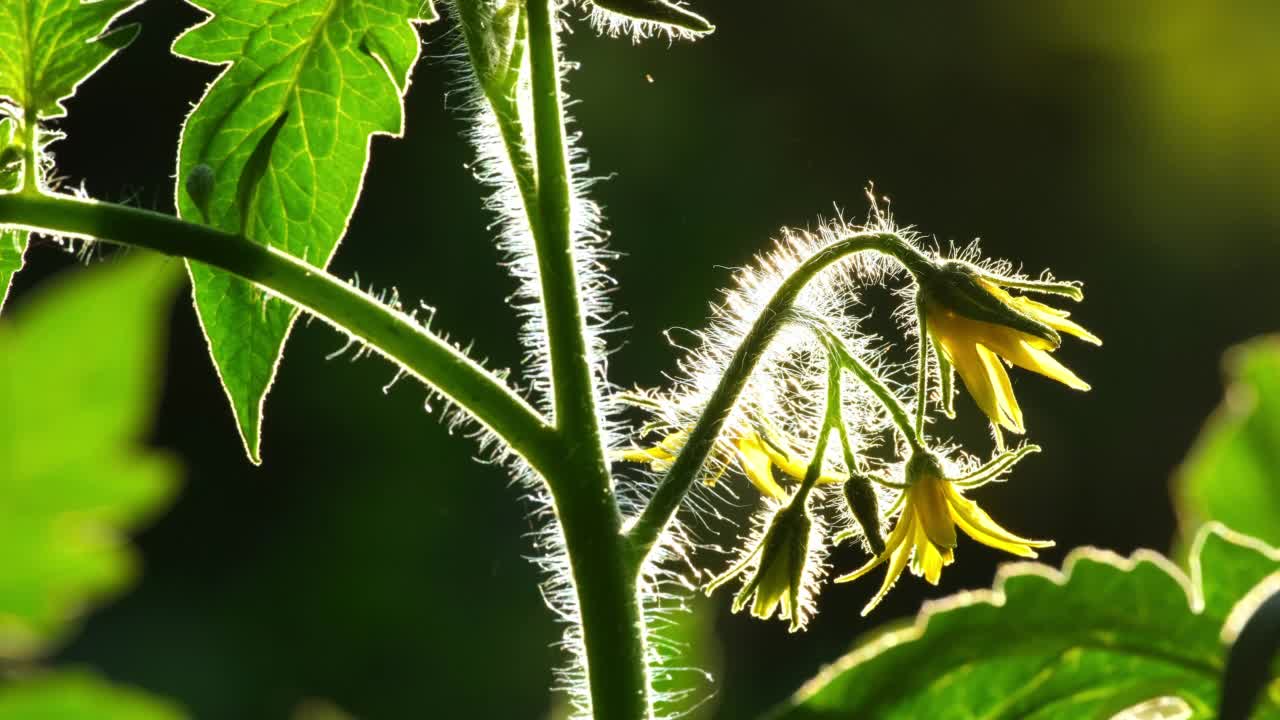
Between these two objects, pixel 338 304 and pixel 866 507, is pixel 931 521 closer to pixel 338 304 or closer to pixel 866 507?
pixel 866 507

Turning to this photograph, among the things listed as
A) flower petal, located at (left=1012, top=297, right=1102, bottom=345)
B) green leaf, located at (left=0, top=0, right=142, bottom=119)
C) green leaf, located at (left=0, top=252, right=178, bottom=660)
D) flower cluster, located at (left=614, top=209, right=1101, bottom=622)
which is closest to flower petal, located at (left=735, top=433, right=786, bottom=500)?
flower cluster, located at (left=614, top=209, right=1101, bottom=622)

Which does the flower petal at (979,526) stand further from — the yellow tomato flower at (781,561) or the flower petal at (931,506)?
the yellow tomato flower at (781,561)

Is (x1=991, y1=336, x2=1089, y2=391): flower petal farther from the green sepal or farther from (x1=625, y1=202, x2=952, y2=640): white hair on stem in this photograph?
the green sepal

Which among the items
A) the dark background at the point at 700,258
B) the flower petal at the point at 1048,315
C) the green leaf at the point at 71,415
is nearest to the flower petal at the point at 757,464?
the flower petal at the point at 1048,315

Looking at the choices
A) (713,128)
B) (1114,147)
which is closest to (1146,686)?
(713,128)

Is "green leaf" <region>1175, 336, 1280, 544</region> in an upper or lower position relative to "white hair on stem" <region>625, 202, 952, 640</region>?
lower

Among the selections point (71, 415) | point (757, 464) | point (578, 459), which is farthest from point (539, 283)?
point (71, 415)

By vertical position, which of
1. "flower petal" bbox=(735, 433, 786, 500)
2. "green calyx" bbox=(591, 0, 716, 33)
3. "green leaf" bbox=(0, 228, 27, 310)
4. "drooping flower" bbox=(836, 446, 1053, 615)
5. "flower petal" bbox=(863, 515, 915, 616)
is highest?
"green calyx" bbox=(591, 0, 716, 33)
